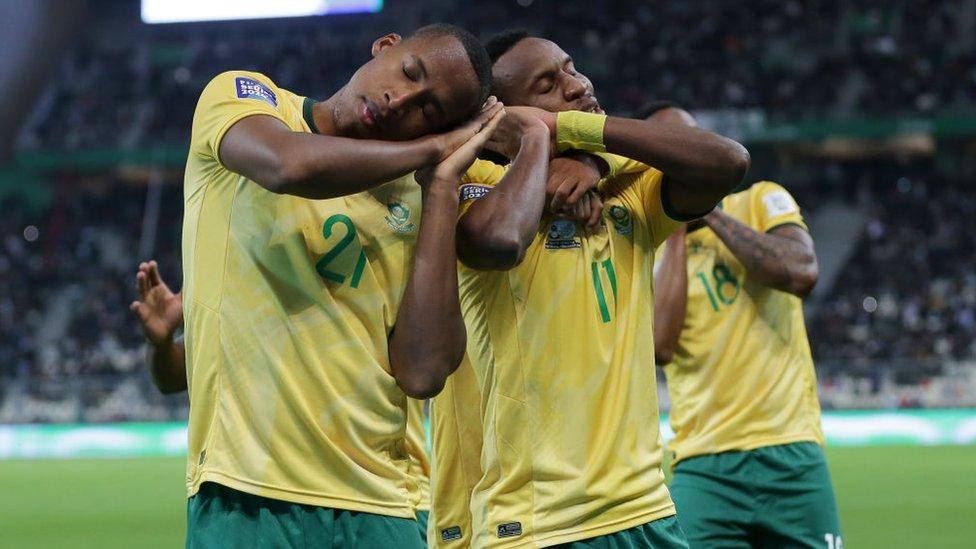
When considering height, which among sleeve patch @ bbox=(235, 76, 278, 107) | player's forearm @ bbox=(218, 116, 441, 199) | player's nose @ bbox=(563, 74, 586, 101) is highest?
player's nose @ bbox=(563, 74, 586, 101)

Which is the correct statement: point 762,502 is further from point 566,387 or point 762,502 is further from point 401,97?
point 401,97

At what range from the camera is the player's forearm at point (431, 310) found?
2.77m

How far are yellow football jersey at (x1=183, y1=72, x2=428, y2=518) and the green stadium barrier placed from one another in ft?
50.8

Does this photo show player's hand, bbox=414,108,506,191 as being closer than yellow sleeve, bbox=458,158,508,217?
Yes

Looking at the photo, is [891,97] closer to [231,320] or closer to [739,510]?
[739,510]

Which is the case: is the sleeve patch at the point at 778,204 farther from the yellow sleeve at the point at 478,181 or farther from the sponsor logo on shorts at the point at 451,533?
the sponsor logo on shorts at the point at 451,533

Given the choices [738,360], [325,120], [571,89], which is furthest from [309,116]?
[738,360]

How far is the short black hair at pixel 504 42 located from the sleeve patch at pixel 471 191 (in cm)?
43

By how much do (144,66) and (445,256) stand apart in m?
34.2


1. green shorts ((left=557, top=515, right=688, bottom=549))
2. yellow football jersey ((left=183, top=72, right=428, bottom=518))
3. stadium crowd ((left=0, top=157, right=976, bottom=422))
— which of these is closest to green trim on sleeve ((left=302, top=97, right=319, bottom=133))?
yellow football jersey ((left=183, top=72, right=428, bottom=518))

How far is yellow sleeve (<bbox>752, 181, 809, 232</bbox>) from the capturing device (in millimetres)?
5047

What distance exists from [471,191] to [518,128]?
229mm

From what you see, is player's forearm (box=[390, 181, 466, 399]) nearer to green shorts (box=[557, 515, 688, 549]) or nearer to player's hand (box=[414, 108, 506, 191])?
player's hand (box=[414, 108, 506, 191])

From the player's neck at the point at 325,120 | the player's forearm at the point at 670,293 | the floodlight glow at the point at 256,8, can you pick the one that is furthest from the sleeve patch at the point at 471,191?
the floodlight glow at the point at 256,8
